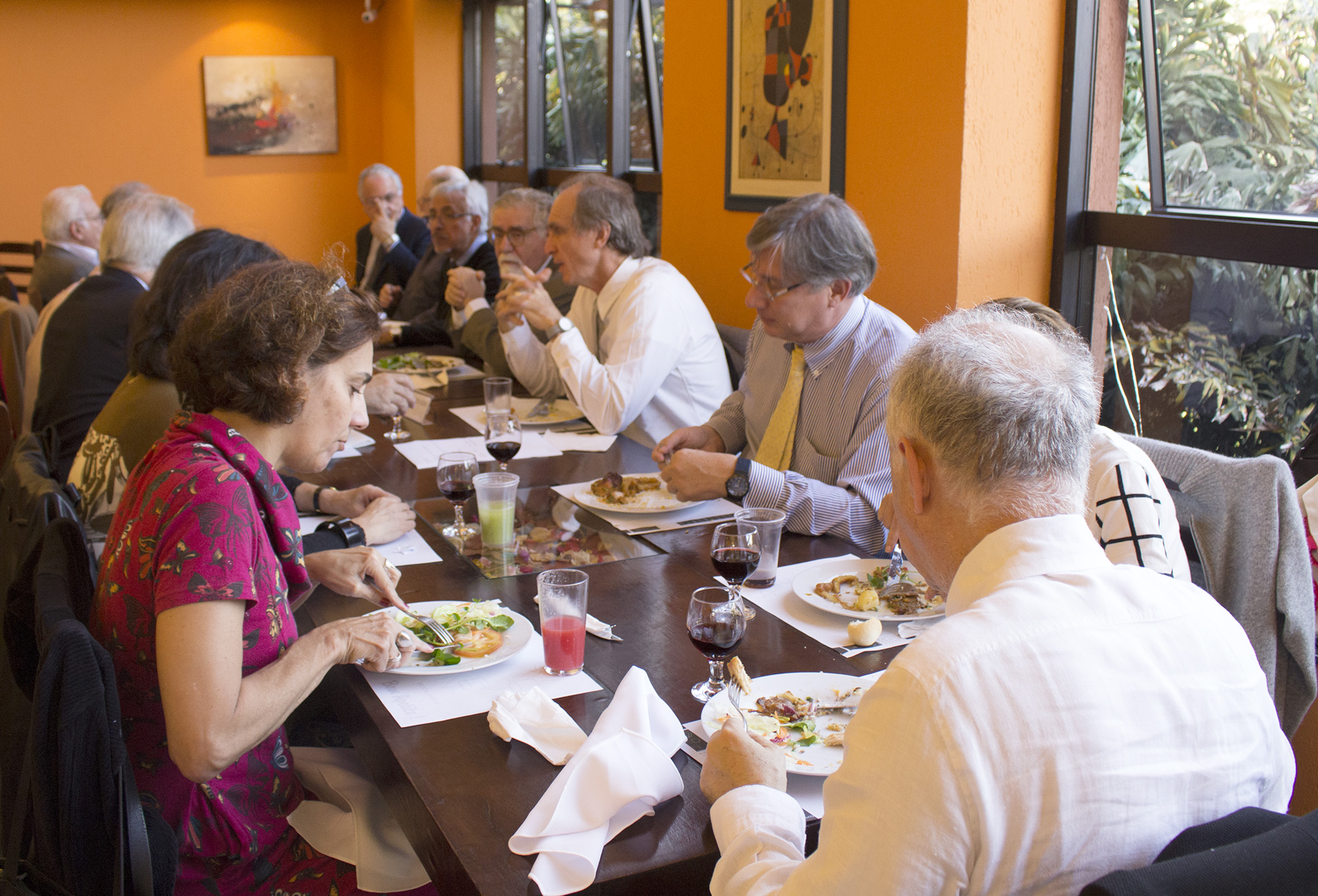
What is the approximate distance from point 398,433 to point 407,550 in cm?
103

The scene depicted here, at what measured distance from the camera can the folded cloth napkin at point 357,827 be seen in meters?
1.48

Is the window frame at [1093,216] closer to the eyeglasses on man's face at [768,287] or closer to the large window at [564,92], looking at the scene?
the eyeglasses on man's face at [768,287]

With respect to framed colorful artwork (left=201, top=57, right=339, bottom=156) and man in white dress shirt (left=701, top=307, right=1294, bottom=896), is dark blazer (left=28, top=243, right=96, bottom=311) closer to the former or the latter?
framed colorful artwork (left=201, top=57, right=339, bottom=156)

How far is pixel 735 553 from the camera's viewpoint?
1.64 metres

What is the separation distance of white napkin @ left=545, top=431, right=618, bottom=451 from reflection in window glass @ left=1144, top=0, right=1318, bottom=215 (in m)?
1.63

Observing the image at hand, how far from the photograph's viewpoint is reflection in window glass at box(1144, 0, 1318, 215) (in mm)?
2383

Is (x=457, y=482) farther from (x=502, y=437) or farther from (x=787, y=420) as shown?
(x=787, y=420)

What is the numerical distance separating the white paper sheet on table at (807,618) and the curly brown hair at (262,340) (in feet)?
2.57

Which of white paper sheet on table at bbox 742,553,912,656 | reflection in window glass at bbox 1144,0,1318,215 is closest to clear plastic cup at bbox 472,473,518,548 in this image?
white paper sheet on table at bbox 742,553,912,656

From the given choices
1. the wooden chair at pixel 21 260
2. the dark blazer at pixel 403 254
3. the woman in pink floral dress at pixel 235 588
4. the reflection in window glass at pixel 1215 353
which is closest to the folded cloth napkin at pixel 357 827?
the woman in pink floral dress at pixel 235 588

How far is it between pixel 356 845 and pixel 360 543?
64cm

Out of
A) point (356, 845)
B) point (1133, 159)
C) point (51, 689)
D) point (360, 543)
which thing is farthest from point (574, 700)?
point (1133, 159)

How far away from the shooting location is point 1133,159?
280 cm

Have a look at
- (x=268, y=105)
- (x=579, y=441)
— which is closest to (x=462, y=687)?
(x=579, y=441)
